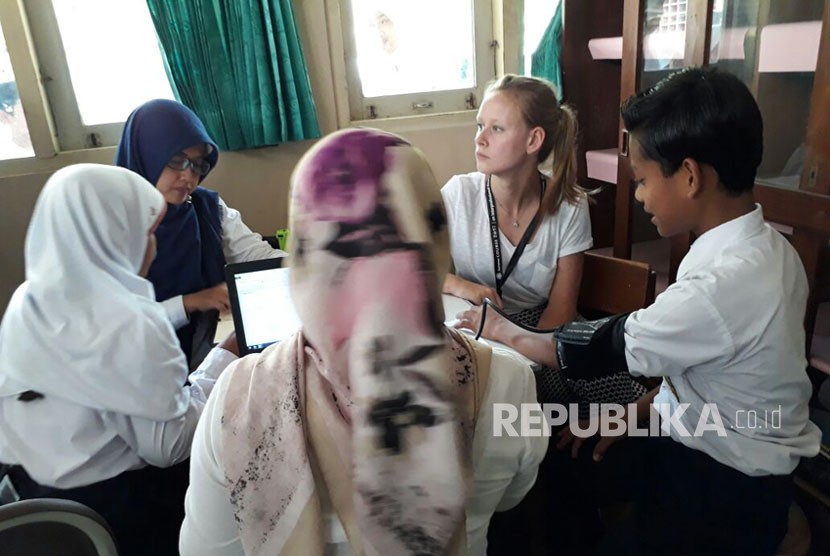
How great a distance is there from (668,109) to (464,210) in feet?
2.58

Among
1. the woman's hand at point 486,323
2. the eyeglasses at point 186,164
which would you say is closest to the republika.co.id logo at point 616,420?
the woman's hand at point 486,323

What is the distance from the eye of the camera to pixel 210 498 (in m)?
0.67

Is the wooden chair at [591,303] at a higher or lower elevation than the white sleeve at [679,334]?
lower

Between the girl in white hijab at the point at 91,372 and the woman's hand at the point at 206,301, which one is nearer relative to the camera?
the girl in white hijab at the point at 91,372

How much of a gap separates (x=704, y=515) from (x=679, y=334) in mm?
364

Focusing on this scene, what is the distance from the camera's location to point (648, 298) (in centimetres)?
154

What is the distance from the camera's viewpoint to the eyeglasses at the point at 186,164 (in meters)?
1.69

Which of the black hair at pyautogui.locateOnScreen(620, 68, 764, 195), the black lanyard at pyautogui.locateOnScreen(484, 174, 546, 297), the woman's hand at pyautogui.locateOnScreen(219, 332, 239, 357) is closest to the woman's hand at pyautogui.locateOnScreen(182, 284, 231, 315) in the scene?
the woman's hand at pyautogui.locateOnScreen(219, 332, 239, 357)

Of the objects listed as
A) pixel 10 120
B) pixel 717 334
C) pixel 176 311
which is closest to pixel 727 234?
pixel 717 334

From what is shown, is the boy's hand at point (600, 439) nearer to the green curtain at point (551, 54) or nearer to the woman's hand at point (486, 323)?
the woman's hand at point (486, 323)

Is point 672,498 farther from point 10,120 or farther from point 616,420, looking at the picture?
point 10,120

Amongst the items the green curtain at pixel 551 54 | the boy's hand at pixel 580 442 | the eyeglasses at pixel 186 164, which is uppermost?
the green curtain at pixel 551 54

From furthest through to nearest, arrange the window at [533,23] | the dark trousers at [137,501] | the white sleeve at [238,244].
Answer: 1. the window at [533,23]
2. the white sleeve at [238,244]
3. the dark trousers at [137,501]

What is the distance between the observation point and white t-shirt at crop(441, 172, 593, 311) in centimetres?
166
